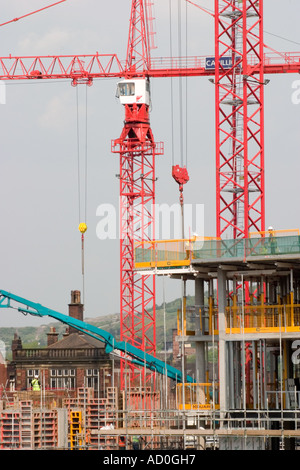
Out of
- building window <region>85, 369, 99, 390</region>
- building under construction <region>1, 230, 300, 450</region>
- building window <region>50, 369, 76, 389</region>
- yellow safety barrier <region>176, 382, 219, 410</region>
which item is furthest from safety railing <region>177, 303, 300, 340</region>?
building window <region>50, 369, 76, 389</region>

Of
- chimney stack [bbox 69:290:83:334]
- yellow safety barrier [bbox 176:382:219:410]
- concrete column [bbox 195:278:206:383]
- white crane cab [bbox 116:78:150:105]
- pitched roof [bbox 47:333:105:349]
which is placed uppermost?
white crane cab [bbox 116:78:150:105]

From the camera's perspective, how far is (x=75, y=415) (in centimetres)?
8200

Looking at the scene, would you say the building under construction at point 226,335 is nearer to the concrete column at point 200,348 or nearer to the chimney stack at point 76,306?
the concrete column at point 200,348

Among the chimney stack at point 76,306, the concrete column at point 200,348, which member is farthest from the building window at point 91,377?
the concrete column at point 200,348

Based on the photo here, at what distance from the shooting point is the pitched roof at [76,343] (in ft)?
492

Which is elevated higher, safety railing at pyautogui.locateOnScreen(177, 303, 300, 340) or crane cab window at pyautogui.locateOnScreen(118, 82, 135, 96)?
crane cab window at pyautogui.locateOnScreen(118, 82, 135, 96)

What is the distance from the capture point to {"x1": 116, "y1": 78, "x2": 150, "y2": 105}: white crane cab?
116625 millimetres

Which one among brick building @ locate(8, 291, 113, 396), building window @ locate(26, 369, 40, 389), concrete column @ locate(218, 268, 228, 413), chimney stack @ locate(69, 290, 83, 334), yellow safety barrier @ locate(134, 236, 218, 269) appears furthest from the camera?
chimney stack @ locate(69, 290, 83, 334)

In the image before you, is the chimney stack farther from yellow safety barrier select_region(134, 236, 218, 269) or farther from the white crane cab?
yellow safety barrier select_region(134, 236, 218, 269)

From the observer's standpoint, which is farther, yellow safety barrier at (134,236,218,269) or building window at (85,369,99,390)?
building window at (85,369,99,390)

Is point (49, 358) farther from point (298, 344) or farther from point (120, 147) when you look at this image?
point (298, 344)

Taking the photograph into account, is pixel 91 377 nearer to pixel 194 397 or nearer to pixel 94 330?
pixel 94 330

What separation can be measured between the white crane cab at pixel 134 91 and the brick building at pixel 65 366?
118 feet
